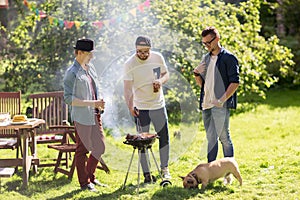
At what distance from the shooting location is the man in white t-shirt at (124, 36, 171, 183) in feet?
17.1

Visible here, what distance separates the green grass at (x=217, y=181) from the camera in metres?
4.97

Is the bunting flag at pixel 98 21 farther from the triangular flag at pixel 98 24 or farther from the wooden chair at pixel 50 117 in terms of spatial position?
the wooden chair at pixel 50 117

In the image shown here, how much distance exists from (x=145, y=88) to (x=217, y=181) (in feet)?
3.51

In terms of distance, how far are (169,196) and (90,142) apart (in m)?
Result: 0.86

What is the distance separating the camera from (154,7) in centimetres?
854

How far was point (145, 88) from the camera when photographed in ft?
17.3

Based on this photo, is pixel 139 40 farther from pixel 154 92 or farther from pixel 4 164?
pixel 4 164

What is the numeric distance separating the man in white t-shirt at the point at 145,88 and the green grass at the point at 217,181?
51cm

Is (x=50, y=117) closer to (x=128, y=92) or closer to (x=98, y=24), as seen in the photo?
(x=128, y=92)

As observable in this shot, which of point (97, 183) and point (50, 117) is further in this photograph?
point (50, 117)

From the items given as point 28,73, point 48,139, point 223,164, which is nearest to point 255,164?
point 223,164

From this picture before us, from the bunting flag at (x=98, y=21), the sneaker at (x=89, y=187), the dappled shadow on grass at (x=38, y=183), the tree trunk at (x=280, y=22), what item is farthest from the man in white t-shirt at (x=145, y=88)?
the tree trunk at (x=280, y=22)

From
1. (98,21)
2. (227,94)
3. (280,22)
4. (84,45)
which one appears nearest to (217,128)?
(227,94)

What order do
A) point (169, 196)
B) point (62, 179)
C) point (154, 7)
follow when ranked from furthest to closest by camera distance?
point (154, 7) → point (62, 179) → point (169, 196)
